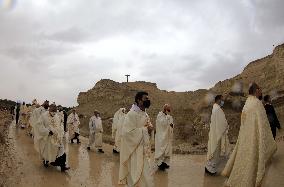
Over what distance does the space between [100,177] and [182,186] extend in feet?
8.08

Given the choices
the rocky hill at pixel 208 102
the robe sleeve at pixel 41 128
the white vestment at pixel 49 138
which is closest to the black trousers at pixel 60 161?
the white vestment at pixel 49 138

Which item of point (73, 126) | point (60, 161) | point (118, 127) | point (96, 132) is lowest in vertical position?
point (60, 161)

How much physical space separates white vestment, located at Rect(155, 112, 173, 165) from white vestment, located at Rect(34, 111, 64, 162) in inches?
119

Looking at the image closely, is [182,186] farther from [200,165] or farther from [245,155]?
[200,165]

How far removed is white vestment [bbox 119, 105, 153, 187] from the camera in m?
8.44

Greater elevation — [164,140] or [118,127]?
[118,127]

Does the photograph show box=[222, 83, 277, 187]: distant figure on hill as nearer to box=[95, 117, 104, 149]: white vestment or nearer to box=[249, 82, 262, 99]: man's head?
box=[249, 82, 262, 99]: man's head

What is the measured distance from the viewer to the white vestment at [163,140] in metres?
14.6

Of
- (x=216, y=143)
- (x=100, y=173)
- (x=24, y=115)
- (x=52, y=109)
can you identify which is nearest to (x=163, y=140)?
(x=216, y=143)

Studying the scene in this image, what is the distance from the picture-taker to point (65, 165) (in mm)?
13977

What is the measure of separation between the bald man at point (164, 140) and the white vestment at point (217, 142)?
1.90 meters

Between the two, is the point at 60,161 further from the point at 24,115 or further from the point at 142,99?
the point at 24,115

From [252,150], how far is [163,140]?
6132 millimetres

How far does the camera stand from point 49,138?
14.2 m
